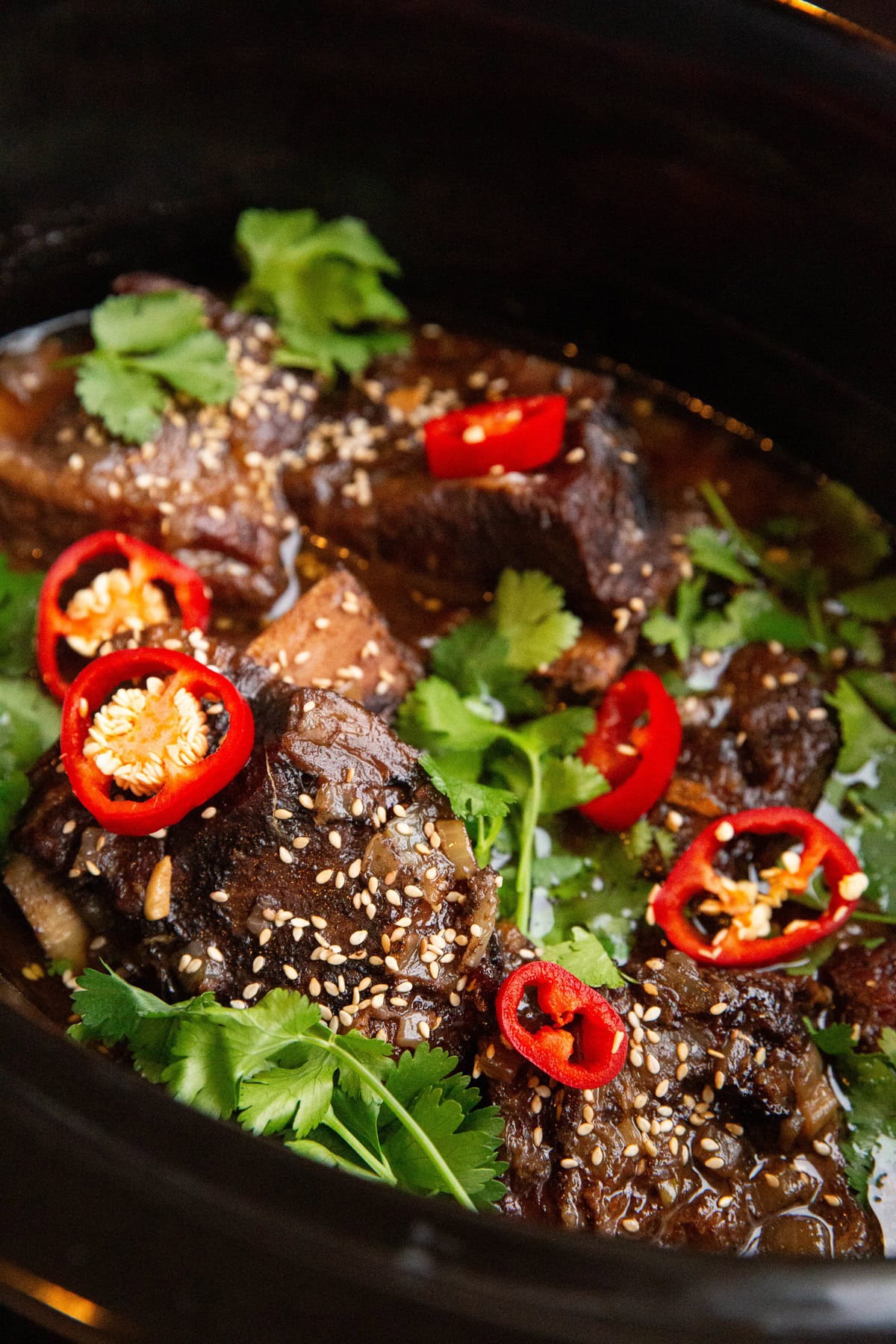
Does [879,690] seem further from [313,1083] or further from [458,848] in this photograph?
[313,1083]

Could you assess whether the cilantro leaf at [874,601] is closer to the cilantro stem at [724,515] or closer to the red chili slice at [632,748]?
the cilantro stem at [724,515]

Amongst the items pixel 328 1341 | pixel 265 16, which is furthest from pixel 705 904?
pixel 265 16

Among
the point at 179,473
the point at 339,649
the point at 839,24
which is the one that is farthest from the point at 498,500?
the point at 839,24

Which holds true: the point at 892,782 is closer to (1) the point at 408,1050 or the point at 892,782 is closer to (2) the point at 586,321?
(1) the point at 408,1050

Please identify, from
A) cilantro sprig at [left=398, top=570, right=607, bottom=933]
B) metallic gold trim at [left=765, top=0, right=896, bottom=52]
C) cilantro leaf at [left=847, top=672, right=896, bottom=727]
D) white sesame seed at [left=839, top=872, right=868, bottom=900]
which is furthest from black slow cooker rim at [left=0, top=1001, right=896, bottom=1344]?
metallic gold trim at [left=765, top=0, right=896, bottom=52]

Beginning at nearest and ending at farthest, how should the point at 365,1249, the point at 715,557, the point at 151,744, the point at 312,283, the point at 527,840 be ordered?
the point at 365,1249
the point at 151,744
the point at 527,840
the point at 715,557
the point at 312,283
